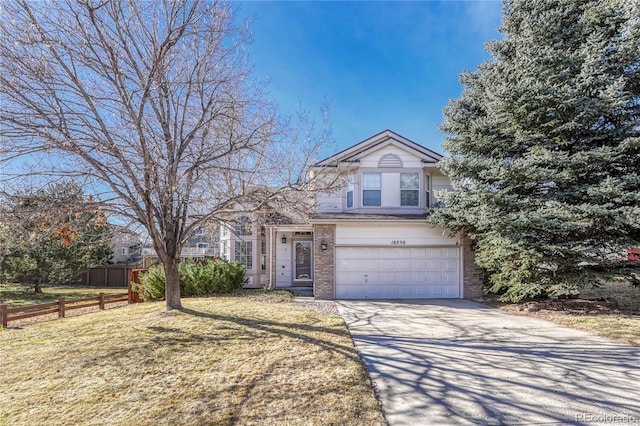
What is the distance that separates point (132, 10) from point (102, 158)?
350cm

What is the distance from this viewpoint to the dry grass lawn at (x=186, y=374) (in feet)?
12.0

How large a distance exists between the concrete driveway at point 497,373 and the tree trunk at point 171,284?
492cm

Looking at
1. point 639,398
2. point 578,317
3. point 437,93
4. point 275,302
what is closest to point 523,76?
point 437,93

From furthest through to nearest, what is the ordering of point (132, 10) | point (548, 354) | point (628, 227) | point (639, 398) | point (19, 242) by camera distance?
point (628, 227) < point (132, 10) < point (19, 242) < point (548, 354) < point (639, 398)

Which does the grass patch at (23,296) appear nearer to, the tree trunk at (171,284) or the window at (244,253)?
the window at (244,253)

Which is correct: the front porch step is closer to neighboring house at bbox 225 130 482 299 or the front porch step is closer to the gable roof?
neighboring house at bbox 225 130 482 299

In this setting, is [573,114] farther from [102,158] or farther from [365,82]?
[102,158]

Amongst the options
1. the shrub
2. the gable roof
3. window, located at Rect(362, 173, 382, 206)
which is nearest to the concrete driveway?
window, located at Rect(362, 173, 382, 206)

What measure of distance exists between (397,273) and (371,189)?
3.64 m

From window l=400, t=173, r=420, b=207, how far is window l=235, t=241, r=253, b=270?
313 inches

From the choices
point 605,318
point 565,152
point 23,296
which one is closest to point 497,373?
point 605,318

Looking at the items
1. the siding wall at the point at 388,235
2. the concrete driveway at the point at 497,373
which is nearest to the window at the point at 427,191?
the siding wall at the point at 388,235

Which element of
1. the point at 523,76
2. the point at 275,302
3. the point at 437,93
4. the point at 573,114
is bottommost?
the point at 275,302

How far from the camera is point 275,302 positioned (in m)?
10.9
